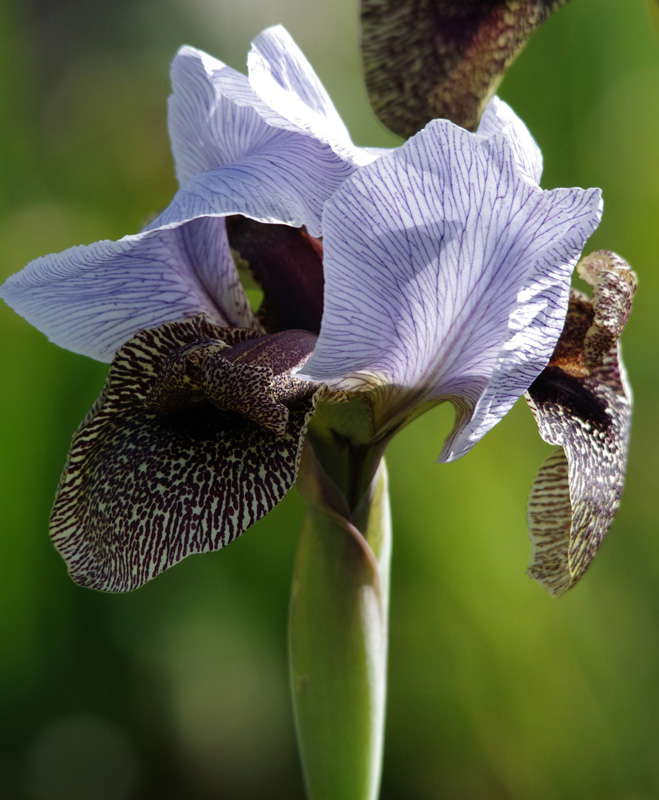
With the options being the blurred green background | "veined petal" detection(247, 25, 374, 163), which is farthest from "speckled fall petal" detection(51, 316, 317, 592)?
the blurred green background

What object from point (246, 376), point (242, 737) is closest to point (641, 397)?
point (242, 737)

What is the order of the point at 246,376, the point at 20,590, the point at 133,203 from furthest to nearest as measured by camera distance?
the point at 133,203 < the point at 20,590 < the point at 246,376

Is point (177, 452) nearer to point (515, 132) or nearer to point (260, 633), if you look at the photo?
point (515, 132)

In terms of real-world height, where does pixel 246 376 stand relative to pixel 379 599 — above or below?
above

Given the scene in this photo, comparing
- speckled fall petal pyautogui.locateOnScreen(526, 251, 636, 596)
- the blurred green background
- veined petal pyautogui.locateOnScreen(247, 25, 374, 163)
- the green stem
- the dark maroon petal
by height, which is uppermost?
veined petal pyautogui.locateOnScreen(247, 25, 374, 163)

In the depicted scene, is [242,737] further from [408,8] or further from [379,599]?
[408,8]

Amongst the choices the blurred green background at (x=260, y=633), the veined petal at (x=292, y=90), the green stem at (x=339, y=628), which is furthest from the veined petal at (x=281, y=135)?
the blurred green background at (x=260, y=633)

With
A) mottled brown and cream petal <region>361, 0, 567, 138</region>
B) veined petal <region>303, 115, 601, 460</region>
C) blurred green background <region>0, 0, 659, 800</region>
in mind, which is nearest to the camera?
veined petal <region>303, 115, 601, 460</region>

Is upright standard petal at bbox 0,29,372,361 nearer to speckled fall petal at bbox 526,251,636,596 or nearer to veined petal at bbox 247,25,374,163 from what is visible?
veined petal at bbox 247,25,374,163
